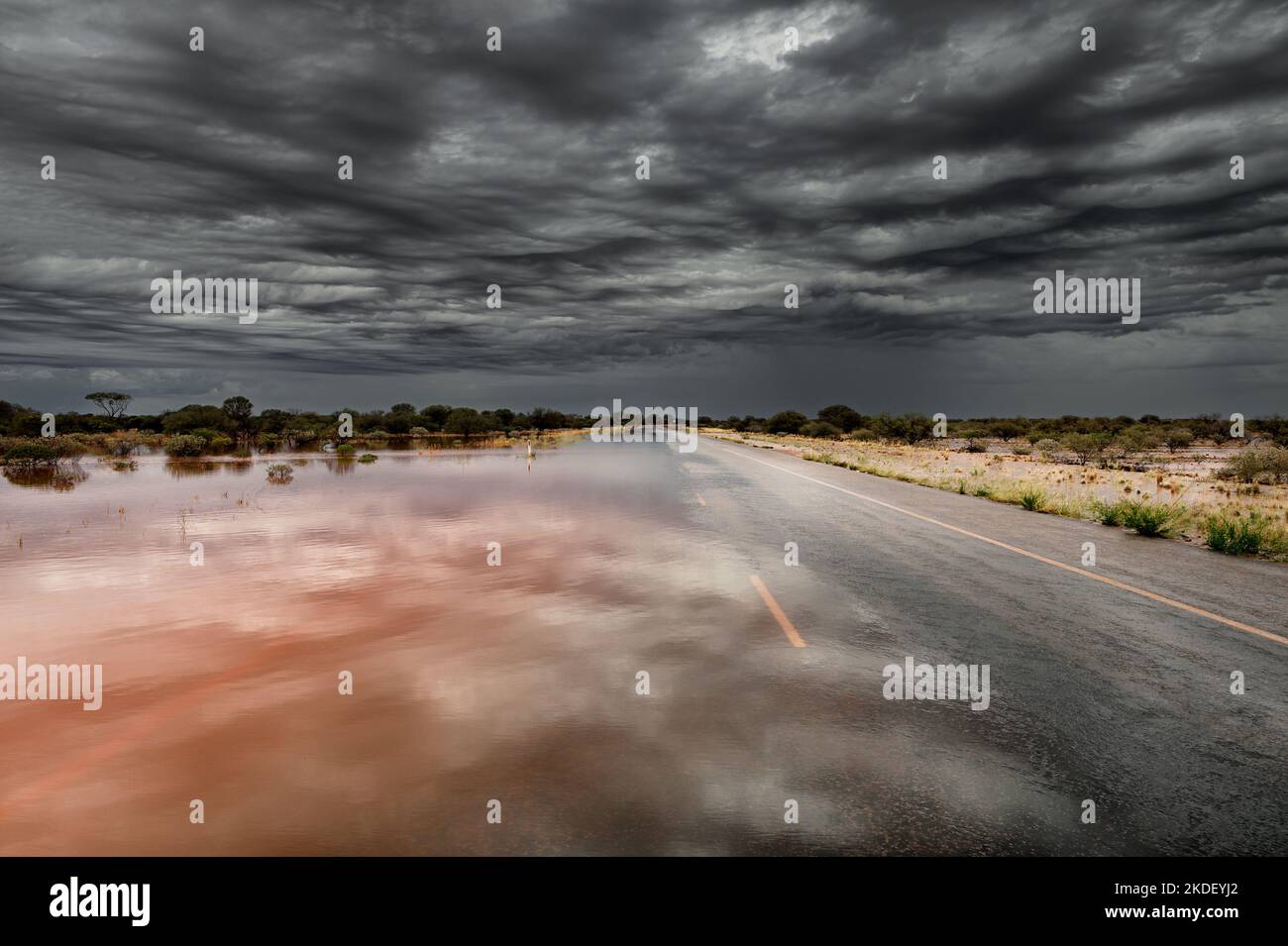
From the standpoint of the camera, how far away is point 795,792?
13.5ft

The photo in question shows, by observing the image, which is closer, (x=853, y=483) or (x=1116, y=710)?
(x=1116, y=710)

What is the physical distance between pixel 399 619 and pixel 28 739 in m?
3.41

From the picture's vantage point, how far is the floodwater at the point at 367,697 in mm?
3814

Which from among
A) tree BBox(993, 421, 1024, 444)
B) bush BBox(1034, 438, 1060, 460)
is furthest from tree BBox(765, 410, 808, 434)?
bush BBox(1034, 438, 1060, 460)

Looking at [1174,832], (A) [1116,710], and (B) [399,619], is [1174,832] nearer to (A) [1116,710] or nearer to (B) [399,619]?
(A) [1116,710]

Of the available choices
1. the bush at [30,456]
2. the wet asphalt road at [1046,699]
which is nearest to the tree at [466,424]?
the bush at [30,456]

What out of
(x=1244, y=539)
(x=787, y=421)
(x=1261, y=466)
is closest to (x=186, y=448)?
(x=1244, y=539)

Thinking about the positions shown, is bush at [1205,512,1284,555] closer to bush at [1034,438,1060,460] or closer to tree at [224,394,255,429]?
bush at [1034,438,1060,460]

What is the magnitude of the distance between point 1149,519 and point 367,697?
1598cm

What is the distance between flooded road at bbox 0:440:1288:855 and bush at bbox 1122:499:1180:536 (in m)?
4.80

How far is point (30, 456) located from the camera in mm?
36844

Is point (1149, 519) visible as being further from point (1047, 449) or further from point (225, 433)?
point (225, 433)
